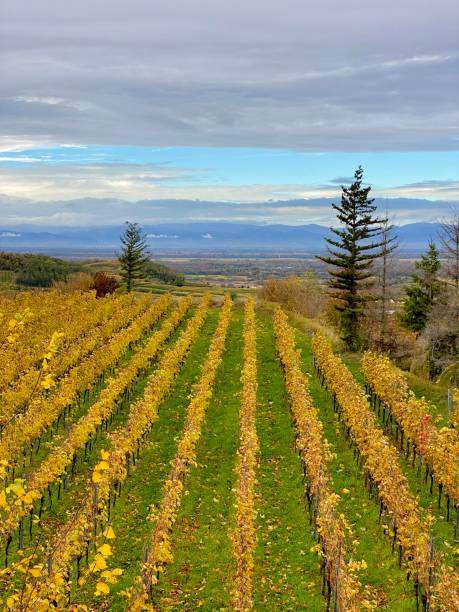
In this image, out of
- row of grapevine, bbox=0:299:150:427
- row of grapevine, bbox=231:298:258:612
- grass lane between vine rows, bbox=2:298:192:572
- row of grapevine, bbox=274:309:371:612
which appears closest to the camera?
row of grapevine, bbox=274:309:371:612

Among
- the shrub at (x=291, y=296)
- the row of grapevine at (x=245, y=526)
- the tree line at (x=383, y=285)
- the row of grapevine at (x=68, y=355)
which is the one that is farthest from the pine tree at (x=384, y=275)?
the row of grapevine at (x=245, y=526)

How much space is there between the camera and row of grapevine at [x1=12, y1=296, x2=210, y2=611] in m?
8.84

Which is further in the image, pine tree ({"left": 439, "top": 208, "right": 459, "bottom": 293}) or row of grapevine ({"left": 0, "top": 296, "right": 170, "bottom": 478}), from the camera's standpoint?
pine tree ({"left": 439, "top": 208, "right": 459, "bottom": 293})

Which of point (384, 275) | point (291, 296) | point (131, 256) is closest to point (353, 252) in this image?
point (384, 275)

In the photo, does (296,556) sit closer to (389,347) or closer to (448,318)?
(448,318)

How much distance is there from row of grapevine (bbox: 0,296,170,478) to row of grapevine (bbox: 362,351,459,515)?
32.2 feet

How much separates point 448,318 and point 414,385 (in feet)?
49.2

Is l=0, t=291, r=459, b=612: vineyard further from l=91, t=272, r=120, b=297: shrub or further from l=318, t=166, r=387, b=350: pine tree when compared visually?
l=91, t=272, r=120, b=297: shrub

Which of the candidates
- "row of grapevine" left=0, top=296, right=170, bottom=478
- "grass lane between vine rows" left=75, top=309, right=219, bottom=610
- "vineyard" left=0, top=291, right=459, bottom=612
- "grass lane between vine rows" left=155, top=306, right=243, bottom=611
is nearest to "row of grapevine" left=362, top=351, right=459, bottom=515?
"vineyard" left=0, top=291, right=459, bottom=612

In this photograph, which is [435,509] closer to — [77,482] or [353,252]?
[77,482]

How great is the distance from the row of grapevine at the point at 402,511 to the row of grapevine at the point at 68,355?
7561 mm

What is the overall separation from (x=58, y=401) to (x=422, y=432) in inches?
468

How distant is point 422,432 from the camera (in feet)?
59.5

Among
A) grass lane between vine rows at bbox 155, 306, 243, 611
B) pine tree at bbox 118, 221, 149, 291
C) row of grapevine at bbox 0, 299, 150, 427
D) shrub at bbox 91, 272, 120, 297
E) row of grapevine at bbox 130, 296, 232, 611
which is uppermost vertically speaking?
pine tree at bbox 118, 221, 149, 291
